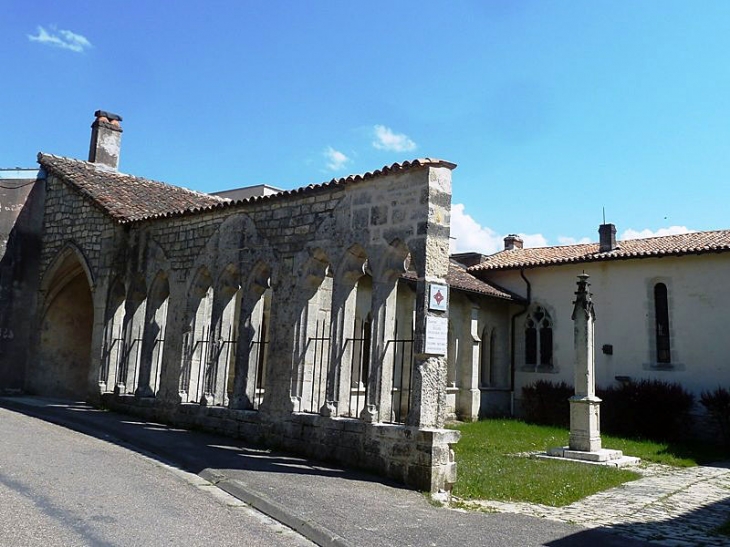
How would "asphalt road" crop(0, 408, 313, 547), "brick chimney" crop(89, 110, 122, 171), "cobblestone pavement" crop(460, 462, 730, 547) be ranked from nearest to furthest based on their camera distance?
1. "asphalt road" crop(0, 408, 313, 547)
2. "cobblestone pavement" crop(460, 462, 730, 547)
3. "brick chimney" crop(89, 110, 122, 171)

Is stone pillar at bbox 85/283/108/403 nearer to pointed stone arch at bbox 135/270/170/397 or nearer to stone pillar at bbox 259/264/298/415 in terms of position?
pointed stone arch at bbox 135/270/170/397

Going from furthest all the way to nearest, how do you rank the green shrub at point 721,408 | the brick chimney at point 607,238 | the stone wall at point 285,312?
the brick chimney at point 607,238
the green shrub at point 721,408
the stone wall at point 285,312

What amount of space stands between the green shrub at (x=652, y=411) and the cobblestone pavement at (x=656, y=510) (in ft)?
22.2

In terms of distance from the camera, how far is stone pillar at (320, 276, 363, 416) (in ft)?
27.6

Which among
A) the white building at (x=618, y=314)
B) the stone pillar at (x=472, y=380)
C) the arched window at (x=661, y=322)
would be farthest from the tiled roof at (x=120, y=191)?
the arched window at (x=661, y=322)

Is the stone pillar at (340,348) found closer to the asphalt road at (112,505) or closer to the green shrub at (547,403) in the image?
the asphalt road at (112,505)

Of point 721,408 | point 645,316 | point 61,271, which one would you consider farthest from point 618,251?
point 61,271

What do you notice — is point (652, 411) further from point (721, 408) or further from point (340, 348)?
point (340, 348)

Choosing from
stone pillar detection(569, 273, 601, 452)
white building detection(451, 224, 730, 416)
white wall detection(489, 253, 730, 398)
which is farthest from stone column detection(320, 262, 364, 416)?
white wall detection(489, 253, 730, 398)

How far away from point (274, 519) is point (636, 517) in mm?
3933

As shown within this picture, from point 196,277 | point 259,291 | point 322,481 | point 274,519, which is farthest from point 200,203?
point 274,519

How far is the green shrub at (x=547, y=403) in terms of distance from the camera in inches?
717

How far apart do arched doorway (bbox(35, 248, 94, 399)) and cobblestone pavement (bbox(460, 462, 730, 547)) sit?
1076 centimetres

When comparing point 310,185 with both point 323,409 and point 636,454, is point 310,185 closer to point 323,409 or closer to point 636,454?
point 323,409
